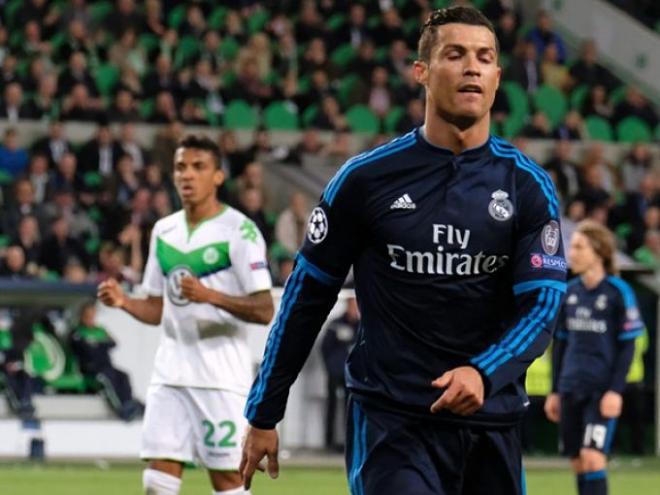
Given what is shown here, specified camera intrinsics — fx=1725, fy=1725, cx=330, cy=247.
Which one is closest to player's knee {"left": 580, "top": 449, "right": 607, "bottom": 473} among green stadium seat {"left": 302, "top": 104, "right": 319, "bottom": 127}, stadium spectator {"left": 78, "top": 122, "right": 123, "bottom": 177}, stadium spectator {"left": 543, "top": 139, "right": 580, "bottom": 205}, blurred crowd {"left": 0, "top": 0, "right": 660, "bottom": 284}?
blurred crowd {"left": 0, "top": 0, "right": 660, "bottom": 284}

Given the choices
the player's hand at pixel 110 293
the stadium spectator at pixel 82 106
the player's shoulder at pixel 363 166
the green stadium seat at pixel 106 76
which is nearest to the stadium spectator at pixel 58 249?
the stadium spectator at pixel 82 106

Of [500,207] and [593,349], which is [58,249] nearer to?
[593,349]

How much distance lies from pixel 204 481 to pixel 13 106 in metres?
7.31

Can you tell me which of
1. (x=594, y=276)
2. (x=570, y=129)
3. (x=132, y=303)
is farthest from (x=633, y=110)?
(x=132, y=303)

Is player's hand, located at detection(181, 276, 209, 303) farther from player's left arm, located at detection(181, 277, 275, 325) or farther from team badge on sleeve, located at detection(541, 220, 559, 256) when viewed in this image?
team badge on sleeve, located at detection(541, 220, 559, 256)

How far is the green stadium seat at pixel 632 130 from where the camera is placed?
24.8m

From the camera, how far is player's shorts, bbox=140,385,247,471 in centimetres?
867

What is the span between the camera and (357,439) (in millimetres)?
5164

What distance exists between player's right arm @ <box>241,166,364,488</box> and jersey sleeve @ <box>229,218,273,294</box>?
3.51 meters

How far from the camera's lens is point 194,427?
8.80 meters

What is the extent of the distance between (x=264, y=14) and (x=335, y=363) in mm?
7698

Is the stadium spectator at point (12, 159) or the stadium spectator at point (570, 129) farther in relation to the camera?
the stadium spectator at point (570, 129)

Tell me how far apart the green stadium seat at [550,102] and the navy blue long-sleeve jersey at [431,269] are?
20023 mm

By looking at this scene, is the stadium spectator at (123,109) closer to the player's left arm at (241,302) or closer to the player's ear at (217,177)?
the player's ear at (217,177)
